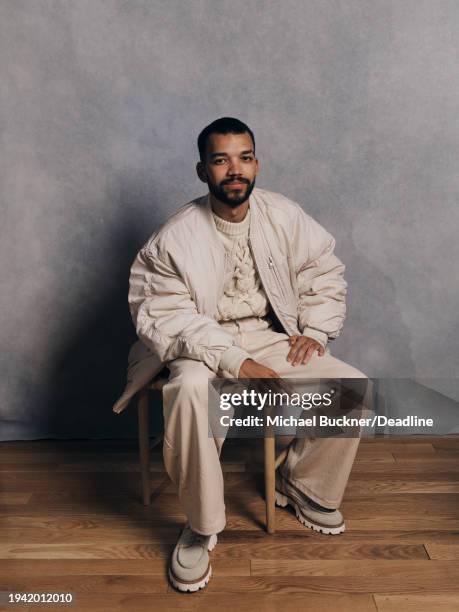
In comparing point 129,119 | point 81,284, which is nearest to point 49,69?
point 129,119

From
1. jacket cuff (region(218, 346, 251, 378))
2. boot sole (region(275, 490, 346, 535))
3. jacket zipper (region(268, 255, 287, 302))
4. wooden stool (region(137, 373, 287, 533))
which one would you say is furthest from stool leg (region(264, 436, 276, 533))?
jacket zipper (region(268, 255, 287, 302))

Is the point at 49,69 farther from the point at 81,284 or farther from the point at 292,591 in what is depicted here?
the point at 292,591

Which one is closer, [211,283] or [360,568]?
[360,568]

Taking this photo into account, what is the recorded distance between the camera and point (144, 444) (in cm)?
213

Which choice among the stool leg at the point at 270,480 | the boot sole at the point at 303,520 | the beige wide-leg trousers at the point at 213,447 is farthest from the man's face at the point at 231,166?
the boot sole at the point at 303,520

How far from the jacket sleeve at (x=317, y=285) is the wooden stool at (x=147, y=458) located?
431mm

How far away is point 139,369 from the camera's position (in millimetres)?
2059

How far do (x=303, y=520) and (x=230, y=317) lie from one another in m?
0.70

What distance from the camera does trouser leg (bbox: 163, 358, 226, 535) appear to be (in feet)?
5.64

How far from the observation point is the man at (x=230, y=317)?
68.6 inches

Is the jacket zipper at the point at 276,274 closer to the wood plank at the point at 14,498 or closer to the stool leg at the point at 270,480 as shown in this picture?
the stool leg at the point at 270,480

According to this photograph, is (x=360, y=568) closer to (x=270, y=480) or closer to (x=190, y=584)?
(x=270, y=480)

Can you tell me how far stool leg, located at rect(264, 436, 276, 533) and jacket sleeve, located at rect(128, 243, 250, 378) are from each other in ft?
0.80

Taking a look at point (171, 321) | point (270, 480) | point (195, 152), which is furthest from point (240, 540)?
point (195, 152)
